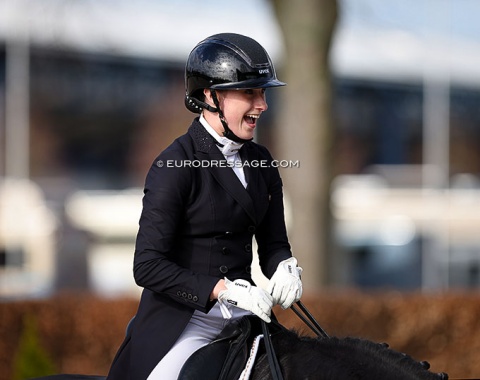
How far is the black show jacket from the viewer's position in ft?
10.1

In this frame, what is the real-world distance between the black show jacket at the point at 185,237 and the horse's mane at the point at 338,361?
0.28 metres

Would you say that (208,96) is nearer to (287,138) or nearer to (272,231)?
(272,231)

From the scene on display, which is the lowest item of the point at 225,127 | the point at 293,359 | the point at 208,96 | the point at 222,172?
the point at 293,359

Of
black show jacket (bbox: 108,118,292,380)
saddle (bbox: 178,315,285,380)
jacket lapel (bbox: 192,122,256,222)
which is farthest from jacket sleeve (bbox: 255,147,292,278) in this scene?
saddle (bbox: 178,315,285,380)

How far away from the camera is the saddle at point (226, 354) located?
298 cm

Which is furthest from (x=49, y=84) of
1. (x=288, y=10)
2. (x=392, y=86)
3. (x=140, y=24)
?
(x=288, y=10)

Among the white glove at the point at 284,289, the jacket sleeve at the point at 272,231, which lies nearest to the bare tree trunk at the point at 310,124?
the jacket sleeve at the point at 272,231

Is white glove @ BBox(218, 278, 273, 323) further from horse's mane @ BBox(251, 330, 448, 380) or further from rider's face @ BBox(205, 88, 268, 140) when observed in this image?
rider's face @ BBox(205, 88, 268, 140)

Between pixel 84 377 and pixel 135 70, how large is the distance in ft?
107

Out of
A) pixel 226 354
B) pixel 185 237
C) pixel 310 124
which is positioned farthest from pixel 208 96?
pixel 310 124

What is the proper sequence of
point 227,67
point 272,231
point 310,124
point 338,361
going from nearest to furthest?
point 338,361 → point 227,67 → point 272,231 → point 310,124

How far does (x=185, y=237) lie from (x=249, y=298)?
0.35 metres

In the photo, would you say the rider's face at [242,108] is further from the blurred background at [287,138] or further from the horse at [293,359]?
the blurred background at [287,138]

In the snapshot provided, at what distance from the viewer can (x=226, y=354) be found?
3062mm
